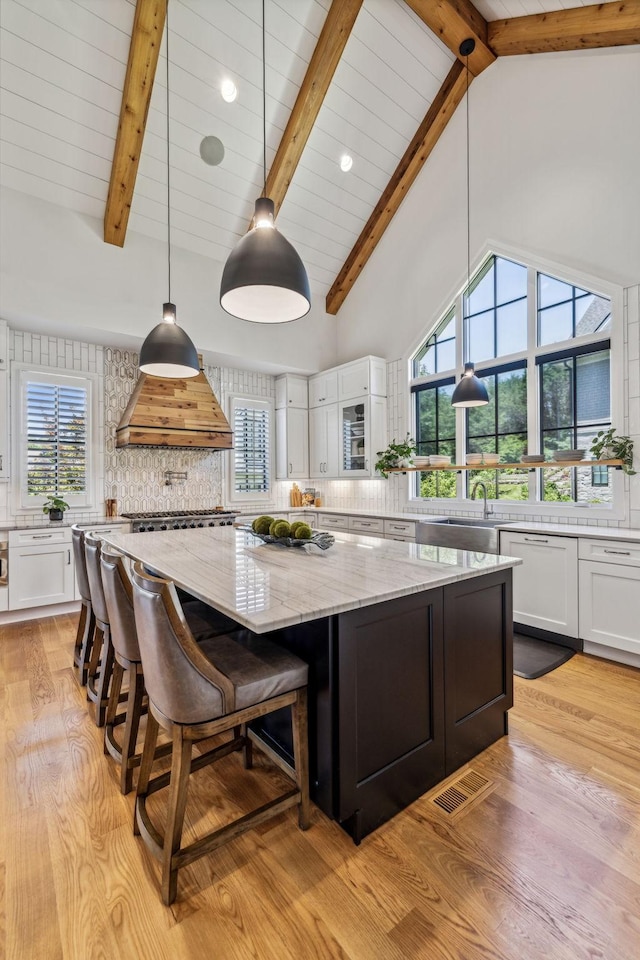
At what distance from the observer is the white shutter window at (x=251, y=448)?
19.6 ft

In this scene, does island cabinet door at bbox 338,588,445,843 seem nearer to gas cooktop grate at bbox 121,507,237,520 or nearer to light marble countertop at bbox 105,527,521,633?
light marble countertop at bbox 105,527,521,633

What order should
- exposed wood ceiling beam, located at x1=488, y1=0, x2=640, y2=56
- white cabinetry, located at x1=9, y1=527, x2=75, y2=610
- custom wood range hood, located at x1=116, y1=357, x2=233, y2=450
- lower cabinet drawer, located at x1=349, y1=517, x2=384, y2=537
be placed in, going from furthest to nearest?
lower cabinet drawer, located at x1=349, y1=517, x2=384, y2=537
custom wood range hood, located at x1=116, y1=357, x2=233, y2=450
white cabinetry, located at x1=9, y1=527, x2=75, y2=610
exposed wood ceiling beam, located at x1=488, y1=0, x2=640, y2=56

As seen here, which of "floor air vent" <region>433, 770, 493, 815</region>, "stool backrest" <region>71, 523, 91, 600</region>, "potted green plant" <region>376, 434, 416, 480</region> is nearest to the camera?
"floor air vent" <region>433, 770, 493, 815</region>

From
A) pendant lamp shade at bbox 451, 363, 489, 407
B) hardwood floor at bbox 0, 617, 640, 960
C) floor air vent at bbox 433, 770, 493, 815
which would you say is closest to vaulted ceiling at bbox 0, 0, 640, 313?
pendant lamp shade at bbox 451, 363, 489, 407

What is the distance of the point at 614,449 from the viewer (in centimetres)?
344

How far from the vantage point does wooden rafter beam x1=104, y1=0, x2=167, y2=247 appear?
331cm

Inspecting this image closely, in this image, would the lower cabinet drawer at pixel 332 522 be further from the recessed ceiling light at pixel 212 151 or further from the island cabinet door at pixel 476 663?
the recessed ceiling light at pixel 212 151

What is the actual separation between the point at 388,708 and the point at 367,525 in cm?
338

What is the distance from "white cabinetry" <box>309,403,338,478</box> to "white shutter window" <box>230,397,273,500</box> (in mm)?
588

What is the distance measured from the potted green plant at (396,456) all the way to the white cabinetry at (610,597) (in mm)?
2210

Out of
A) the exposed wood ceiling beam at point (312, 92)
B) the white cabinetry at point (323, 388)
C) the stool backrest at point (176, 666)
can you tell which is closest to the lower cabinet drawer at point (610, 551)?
the stool backrest at point (176, 666)

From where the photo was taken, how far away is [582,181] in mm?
3723

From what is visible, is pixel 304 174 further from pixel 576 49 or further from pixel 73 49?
pixel 576 49

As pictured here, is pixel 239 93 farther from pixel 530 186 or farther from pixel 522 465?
pixel 522 465
